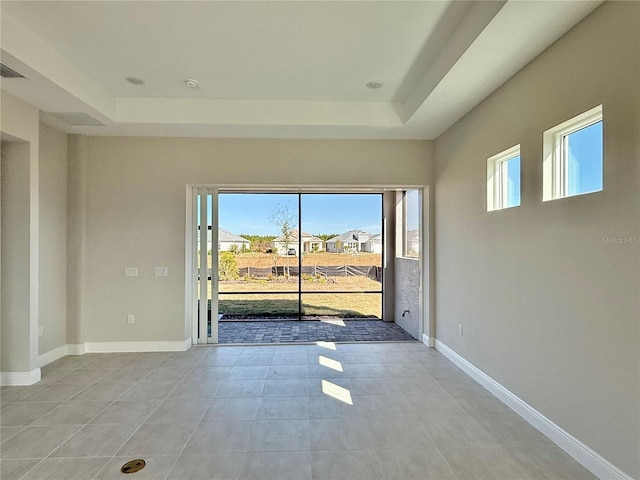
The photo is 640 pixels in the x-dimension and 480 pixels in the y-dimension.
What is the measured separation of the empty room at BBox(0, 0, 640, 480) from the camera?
6.54 ft

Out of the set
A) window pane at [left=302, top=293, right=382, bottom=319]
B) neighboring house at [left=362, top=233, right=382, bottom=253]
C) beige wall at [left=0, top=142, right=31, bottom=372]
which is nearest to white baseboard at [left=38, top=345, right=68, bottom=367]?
beige wall at [left=0, top=142, right=31, bottom=372]

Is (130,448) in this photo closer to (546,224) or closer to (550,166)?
(546,224)

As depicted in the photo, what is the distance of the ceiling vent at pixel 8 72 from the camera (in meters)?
2.59

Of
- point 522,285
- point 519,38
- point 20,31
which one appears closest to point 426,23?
point 519,38

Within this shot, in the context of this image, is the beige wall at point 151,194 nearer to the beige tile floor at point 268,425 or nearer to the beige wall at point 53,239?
the beige wall at point 53,239

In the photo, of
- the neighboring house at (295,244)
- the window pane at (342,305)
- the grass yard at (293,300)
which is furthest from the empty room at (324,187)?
the neighboring house at (295,244)

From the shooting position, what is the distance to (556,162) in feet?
7.82

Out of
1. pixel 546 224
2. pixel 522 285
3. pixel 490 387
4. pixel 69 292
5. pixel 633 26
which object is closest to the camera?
pixel 633 26

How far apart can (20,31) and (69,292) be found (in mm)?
2958

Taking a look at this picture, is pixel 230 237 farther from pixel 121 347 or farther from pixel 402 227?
pixel 402 227

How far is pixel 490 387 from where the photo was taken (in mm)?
3035

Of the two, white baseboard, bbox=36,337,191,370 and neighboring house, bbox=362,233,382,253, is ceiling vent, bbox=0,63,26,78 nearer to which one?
white baseboard, bbox=36,337,191,370

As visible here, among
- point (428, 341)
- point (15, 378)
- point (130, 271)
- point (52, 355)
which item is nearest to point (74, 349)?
point (52, 355)

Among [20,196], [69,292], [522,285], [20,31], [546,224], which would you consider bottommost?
[69,292]
